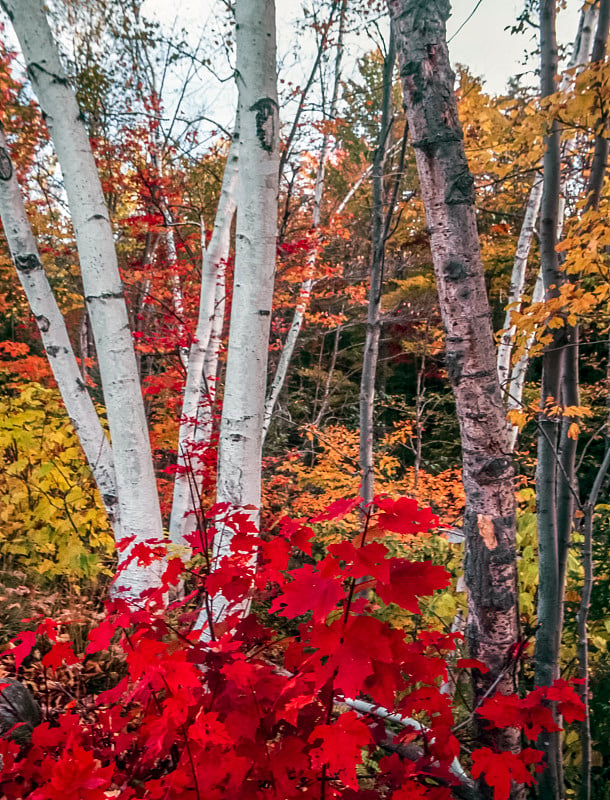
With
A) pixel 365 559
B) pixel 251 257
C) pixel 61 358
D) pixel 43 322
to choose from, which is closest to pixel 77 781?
pixel 365 559

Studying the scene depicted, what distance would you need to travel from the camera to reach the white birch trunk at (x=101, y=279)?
6.43ft

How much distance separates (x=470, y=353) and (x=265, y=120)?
4.21ft

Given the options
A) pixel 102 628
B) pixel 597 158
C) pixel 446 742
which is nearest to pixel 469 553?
pixel 446 742

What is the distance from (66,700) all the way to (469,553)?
1892mm

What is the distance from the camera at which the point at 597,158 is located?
1.78 meters

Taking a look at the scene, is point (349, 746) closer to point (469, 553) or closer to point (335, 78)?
point (469, 553)

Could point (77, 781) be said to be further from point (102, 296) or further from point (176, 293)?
point (176, 293)

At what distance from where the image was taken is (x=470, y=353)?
3.90 ft

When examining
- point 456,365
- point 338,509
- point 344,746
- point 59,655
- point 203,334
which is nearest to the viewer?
point 344,746

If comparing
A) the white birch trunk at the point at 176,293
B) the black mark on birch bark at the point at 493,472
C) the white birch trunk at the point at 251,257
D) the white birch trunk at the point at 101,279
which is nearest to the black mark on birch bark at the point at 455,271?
the black mark on birch bark at the point at 493,472

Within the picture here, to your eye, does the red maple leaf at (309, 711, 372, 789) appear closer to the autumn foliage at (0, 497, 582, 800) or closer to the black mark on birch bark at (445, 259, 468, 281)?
the autumn foliage at (0, 497, 582, 800)

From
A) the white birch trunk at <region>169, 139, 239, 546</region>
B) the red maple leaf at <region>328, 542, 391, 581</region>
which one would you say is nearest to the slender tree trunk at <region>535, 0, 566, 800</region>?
the red maple leaf at <region>328, 542, 391, 581</region>

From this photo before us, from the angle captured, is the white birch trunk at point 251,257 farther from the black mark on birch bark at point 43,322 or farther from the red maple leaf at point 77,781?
the black mark on birch bark at point 43,322

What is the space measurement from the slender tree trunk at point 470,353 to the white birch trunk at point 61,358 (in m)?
1.97
